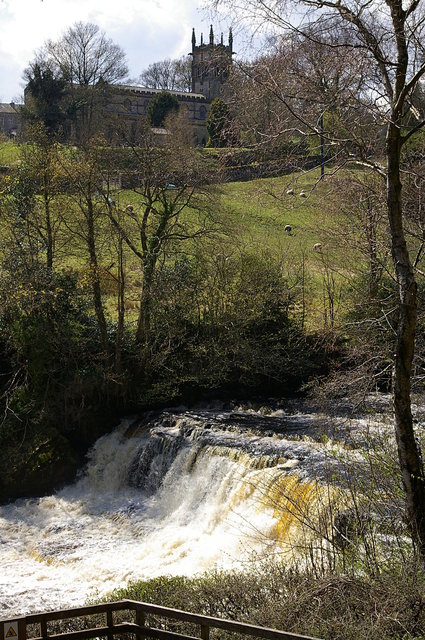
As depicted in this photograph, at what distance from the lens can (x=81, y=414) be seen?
60.0 feet

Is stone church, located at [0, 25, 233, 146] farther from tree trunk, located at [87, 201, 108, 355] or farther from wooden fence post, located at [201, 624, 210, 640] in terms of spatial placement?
wooden fence post, located at [201, 624, 210, 640]

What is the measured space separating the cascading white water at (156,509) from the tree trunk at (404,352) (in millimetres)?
3973

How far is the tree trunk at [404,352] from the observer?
7.02 meters

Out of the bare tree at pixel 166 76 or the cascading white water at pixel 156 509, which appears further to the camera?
the bare tree at pixel 166 76

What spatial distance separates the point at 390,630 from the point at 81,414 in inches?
A: 496

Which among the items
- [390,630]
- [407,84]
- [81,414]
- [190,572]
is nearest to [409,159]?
[407,84]

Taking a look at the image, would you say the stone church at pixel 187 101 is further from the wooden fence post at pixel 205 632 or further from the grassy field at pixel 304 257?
the wooden fence post at pixel 205 632

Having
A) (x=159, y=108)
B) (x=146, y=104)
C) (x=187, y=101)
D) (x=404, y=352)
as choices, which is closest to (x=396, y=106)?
(x=404, y=352)

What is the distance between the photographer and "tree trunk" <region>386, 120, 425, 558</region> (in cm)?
702

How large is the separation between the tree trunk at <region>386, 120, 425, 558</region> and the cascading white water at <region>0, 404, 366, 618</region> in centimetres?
397

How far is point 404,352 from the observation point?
7.12 m

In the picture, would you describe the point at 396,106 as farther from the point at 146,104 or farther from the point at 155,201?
the point at 146,104

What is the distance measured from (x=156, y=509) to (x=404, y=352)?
9142mm

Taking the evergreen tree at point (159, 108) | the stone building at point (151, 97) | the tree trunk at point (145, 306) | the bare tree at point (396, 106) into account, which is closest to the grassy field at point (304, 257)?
the tree trunk at point (145, 306)
